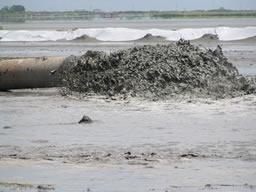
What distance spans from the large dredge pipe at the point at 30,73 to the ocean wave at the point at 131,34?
861 inches

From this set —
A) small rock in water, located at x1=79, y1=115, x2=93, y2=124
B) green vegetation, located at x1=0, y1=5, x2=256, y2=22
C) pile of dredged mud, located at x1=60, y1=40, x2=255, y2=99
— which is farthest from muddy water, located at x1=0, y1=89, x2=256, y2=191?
green vegetation, located at x1=0, y1=5, x2=256, y2=22

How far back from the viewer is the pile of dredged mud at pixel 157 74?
Answer: 14305mm

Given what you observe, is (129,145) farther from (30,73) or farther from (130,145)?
(30,73)

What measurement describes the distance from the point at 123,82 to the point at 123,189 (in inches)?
306

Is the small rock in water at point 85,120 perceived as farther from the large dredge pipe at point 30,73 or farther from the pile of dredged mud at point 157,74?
the large dredge pipe at point 30,73

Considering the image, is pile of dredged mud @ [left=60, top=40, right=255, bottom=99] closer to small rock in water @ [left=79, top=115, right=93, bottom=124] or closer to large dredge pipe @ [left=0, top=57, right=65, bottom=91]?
large dredge pipe @ [left=0, top=57, right=65, bottom=91]

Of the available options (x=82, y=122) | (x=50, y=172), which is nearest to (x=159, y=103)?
(x=82, y=122)

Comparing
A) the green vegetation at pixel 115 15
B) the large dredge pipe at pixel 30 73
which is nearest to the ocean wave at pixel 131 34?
the large dredge pipe at pixel 30 73

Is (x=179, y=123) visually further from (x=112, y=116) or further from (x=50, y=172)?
(x=50, y=172)

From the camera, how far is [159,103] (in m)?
13.5

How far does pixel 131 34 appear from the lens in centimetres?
4116

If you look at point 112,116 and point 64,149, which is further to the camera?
point 112,116

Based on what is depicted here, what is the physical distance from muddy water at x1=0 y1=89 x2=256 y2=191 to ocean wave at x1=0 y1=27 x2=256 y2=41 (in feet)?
81.0

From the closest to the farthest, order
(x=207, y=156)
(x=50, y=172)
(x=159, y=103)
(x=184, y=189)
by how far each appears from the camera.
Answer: (x=184, y=189) < (x=50, y=172) < (x=207, y=156) < (x=159, y=103)
